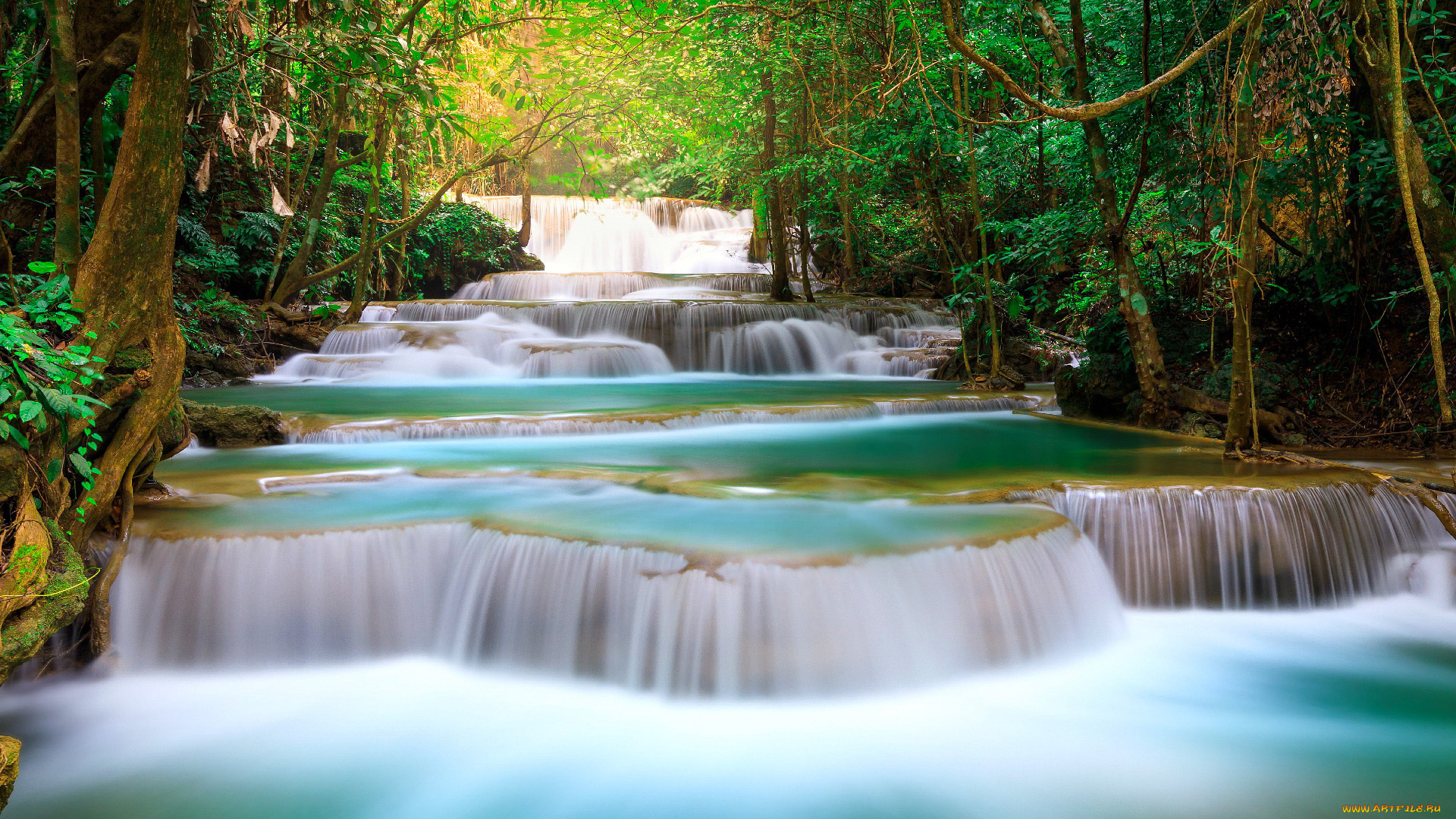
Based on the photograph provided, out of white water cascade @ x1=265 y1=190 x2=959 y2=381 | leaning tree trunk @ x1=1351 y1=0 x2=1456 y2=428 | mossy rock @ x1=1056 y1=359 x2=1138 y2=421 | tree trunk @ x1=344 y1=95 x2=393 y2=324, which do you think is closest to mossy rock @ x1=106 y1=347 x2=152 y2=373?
tree trunk @ x1=344 y1=95 x2=393 y2=324

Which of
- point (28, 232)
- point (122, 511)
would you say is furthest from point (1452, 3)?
point (28, 232)

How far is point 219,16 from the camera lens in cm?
440

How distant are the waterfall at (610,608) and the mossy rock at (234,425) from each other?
292cm

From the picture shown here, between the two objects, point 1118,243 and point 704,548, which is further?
point 1118,243

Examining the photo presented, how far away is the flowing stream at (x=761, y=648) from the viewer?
3.18 meters

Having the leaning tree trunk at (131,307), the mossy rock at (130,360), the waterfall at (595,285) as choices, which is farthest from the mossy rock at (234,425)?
the waterfall at (595,285)

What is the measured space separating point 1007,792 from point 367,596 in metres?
2.89

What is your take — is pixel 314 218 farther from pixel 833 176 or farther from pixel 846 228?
pixel 846 228

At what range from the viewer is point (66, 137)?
3.89 meters

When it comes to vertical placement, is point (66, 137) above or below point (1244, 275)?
above

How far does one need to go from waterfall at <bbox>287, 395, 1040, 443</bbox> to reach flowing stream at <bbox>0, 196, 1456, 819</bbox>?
111 centimetres

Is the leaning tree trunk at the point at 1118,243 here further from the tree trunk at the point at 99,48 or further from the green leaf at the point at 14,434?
the green leaf at the point at 14,434

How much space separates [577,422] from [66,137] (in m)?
4.13

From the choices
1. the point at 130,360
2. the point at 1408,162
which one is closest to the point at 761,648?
the point at 130,360
